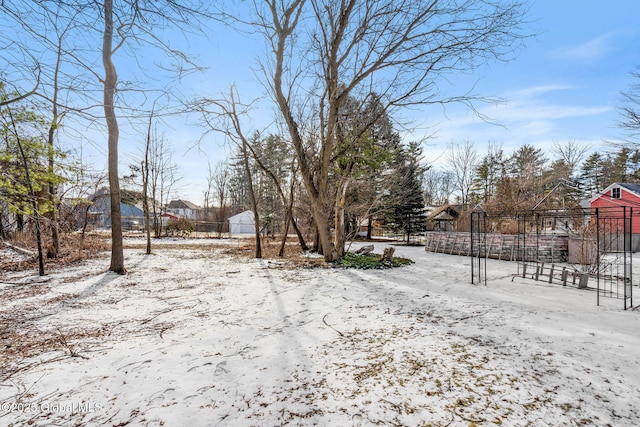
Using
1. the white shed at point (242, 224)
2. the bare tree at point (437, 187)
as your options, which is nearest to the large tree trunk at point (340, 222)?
the white shed at point (242, 224)

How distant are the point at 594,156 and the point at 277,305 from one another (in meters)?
44.3

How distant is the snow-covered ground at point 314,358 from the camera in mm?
1938

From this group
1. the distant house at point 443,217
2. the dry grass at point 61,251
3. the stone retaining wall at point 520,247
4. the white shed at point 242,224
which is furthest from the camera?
the white shed at point 242,224

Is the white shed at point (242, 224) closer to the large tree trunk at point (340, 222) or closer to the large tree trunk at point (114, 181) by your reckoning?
the large tree trunk at point (340, 222)

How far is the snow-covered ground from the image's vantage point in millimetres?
1938

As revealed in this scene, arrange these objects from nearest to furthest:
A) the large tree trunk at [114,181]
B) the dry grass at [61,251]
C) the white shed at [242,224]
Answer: the large tree trunk at [114,181], the dry grass at [61,251], the white shed at [242,224]

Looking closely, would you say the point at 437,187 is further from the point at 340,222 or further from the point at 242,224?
the point at 340,222

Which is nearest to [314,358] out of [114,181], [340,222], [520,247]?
[114,181]

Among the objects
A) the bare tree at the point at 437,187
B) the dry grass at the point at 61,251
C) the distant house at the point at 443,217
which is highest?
the bare tree at the point at 437,187

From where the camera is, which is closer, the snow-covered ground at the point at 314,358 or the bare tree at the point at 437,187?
the snow-covered ground at the point at 314,358

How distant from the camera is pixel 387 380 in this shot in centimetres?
233

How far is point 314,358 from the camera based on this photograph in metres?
2.75

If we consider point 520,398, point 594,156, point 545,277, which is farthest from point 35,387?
point 594,156

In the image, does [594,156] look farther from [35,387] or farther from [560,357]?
[35,387]
